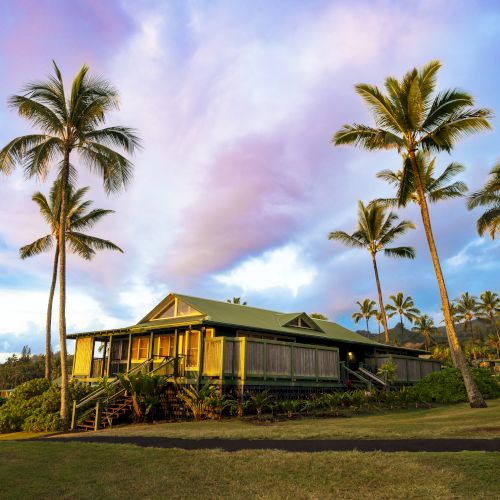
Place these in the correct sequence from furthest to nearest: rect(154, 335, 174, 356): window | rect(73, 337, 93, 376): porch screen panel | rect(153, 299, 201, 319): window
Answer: rect(73, 337, 93, 376): porch screen panel < rect(154, 335, 174, 356): window < rect(153, 299, 201, 319): window

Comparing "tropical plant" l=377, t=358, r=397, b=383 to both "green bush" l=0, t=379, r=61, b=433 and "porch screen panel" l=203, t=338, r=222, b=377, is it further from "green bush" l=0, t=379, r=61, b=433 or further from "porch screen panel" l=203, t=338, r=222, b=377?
"green bush" l=0, t=379, r=61, b=433

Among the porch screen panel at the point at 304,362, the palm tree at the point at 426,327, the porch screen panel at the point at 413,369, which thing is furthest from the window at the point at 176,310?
the palm tree at the point at 426,327

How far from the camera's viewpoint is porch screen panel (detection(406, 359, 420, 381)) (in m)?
29.9

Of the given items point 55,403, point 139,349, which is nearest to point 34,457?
point 55,403

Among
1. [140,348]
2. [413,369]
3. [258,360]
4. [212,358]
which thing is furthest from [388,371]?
[140,348]

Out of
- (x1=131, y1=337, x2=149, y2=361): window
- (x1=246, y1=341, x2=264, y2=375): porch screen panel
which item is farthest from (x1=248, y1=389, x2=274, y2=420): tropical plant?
(x1=131, y1=337, x2=149, y2=361): window

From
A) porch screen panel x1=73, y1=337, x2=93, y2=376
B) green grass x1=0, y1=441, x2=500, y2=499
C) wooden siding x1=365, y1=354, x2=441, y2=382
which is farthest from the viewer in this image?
porch screen panel x1=73, y1=337, x2=93, y2=376

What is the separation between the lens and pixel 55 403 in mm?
20984

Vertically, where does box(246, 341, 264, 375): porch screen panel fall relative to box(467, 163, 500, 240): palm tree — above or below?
below

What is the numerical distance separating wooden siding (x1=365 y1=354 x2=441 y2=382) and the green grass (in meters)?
20.7

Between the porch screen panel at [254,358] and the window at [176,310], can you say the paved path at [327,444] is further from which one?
the window at [176,310]

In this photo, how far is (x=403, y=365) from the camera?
2953 cm

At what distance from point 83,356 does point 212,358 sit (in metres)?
12.8

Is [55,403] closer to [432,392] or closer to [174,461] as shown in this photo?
[174,461]
